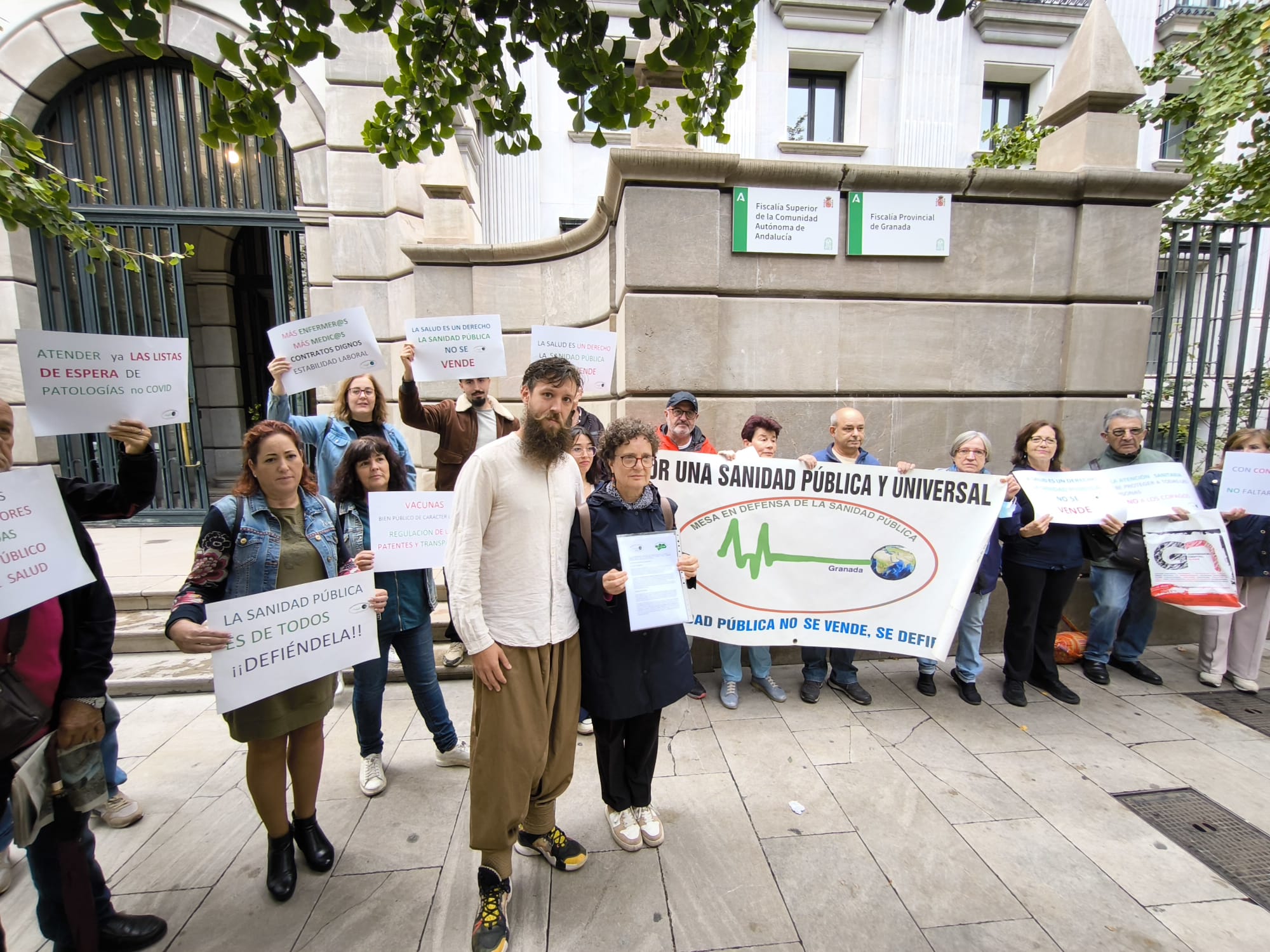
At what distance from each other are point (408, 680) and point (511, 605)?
134 centimetres

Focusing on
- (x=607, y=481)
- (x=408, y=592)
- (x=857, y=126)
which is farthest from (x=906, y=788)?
(x=857, y=126)

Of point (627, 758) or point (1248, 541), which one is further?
point (1248, 541)

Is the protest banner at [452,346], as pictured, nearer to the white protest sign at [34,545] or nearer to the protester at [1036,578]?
the white protest sign at [34,545]

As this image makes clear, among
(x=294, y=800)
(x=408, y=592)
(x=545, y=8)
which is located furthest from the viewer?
(x=408, y=592)

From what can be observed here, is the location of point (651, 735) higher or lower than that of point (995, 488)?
lower

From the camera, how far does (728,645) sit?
13.2 feet

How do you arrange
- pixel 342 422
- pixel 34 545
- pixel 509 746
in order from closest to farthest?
1. pixel 34 545
2. pixel 509 746
3. pixel 342 422

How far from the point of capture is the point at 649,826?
2.66 m

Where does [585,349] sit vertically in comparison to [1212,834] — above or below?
above

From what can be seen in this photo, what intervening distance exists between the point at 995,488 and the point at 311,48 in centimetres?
414

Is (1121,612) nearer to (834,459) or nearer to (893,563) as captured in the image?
(893,563)

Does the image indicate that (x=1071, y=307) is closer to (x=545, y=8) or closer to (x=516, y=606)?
(x=545, y=8)

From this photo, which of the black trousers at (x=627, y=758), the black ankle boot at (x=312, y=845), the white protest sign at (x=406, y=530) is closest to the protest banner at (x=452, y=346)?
the white protest sign at (x=406, y=530)

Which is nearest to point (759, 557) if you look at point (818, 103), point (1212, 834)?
point (1212, 834)
